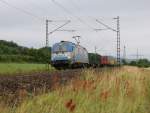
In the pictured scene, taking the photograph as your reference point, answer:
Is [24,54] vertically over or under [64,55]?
over

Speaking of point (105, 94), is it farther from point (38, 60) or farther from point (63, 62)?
point (38, 60)

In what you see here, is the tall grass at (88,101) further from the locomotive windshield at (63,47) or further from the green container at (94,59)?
the green container at (94,59)

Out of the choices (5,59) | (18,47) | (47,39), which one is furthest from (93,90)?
(18,47)

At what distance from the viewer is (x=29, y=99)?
793 cm

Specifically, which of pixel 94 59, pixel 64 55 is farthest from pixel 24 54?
pixel 64 55

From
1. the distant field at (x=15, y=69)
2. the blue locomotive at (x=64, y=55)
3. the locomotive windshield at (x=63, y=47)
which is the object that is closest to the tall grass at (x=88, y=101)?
the distant field at (x=15, y=69)

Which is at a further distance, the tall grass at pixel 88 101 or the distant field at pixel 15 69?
the distant field at pixel 15 69

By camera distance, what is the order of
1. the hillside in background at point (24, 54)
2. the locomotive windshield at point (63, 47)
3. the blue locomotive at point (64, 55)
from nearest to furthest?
the blue locomotive at point (64, 55)
the locomotive windshield at point (63, 47)
the hillside in background at point (24, 54)

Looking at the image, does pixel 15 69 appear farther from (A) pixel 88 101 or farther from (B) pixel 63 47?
(A) pixel 88 101

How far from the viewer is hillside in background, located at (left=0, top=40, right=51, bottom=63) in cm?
6768

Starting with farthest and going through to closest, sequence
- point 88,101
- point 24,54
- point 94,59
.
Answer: point 24,54, point 94,59, point 88,101

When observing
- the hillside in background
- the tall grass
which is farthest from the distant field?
the hillside in background

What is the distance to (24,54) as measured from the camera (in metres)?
77.1

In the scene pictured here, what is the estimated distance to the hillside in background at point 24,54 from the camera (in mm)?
67681
